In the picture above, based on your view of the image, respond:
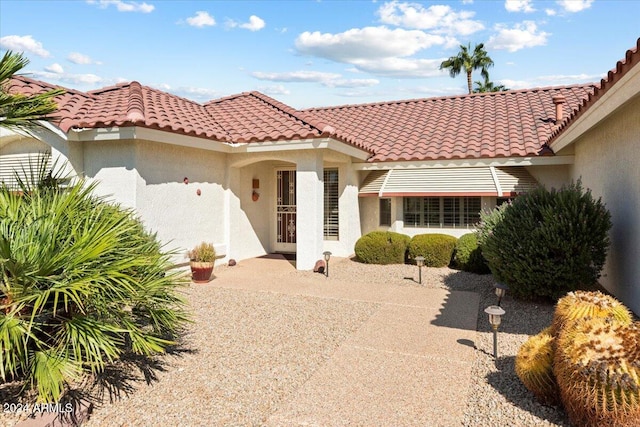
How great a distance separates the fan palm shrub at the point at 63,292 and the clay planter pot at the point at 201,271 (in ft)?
21.2

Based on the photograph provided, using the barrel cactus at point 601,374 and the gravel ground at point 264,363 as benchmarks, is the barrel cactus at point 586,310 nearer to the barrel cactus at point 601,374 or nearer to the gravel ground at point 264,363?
the barrel cactus at point 601,374

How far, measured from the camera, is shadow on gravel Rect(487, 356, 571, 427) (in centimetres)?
507

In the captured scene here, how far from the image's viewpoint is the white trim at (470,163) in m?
15.4

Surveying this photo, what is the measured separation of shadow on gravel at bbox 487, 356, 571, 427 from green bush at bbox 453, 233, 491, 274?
7.75m

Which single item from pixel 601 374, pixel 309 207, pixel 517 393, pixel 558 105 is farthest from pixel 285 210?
pixel 601 374

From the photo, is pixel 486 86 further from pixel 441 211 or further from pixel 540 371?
pixel 540 371

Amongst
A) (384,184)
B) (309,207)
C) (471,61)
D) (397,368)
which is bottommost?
(397,368)

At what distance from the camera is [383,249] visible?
1596cm

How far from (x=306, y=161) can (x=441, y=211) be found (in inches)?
244

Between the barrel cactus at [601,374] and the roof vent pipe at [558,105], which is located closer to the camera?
the barrel cactus at [601,374]

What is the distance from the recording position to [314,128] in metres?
14.4

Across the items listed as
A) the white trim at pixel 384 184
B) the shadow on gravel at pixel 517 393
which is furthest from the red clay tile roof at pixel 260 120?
the shadow on gravel at pixel 517 393

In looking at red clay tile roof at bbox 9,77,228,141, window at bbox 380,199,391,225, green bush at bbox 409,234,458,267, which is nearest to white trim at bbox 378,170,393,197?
window at bbox 380,199,391,225

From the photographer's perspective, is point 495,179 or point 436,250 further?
point 495,179
